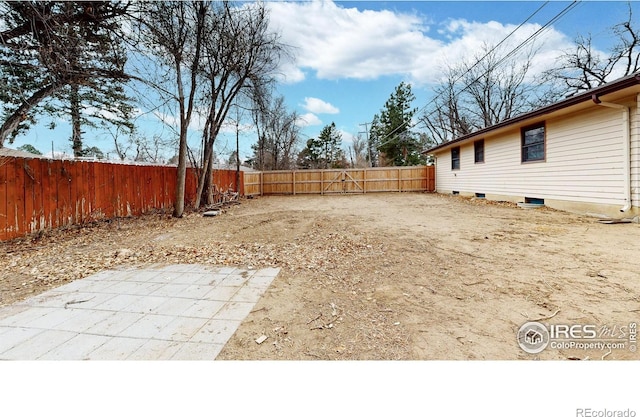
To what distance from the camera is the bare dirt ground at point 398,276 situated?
1.88m

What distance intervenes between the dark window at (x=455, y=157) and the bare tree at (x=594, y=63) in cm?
739

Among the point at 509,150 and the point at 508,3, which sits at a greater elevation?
the point at 508,3

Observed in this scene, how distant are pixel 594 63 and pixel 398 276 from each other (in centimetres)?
1929

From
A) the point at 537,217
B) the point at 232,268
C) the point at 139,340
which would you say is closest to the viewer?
→ the point at 139,340

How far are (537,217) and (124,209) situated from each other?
10.4 meters

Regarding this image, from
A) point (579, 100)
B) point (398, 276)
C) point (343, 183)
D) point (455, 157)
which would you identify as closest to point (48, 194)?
point (398, 276)

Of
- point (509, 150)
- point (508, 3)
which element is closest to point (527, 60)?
point (509, 150)

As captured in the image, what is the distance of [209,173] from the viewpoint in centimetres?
1052

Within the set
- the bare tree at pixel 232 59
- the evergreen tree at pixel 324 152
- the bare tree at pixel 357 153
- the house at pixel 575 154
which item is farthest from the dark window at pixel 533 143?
the bare tree at pixel 357 153

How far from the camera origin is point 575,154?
691 centimetres

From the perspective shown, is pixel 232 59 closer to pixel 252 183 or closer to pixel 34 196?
pixel 34 196

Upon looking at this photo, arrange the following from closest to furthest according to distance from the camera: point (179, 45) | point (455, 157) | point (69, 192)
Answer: point (69, 192) < point (179, 45) < point (455, 157)

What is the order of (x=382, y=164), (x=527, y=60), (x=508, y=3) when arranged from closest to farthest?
(x=508, y=3) → (x=527, y=60) → (x=382, y=164)
